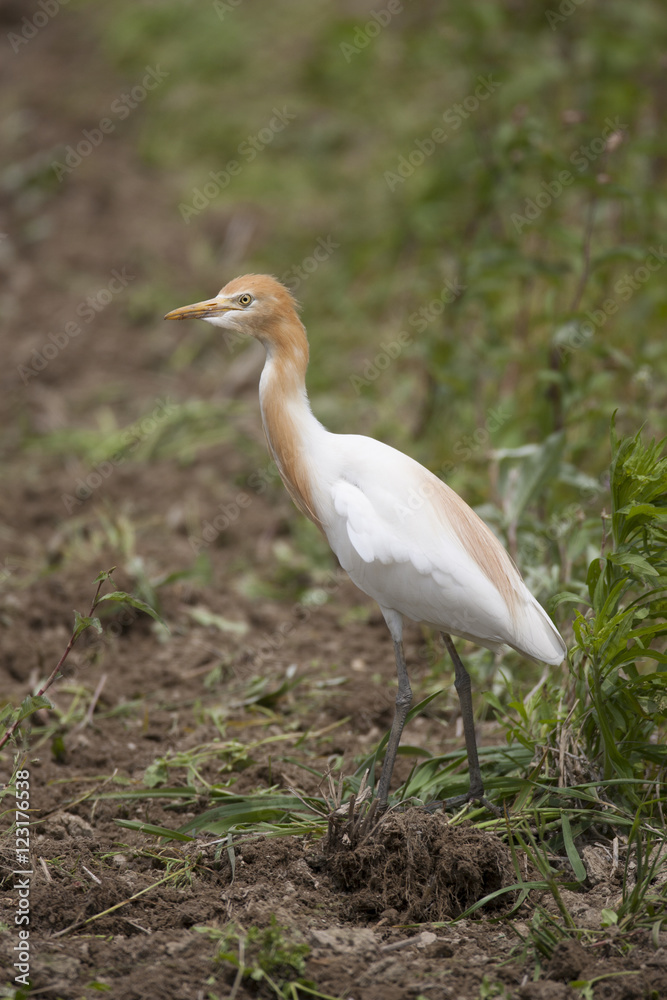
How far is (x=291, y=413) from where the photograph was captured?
3.49m

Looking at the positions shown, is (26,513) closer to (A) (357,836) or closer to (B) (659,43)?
(A) (357,836)

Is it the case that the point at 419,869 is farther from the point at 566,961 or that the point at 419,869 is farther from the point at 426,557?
the point at 426,557

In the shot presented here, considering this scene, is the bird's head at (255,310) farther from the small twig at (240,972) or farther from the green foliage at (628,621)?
the small twig at (240,972)

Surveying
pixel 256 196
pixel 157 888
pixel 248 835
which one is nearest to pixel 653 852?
pixel 248 835

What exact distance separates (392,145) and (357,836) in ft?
28.3

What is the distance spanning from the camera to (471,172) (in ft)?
22.4

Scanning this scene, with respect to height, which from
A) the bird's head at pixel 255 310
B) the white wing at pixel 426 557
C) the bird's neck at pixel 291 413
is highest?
the bird's head at pixel 255 310

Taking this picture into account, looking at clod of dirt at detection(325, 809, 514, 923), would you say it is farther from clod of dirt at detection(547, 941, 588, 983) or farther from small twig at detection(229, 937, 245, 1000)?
small twig at detection(229, 937, 245, 1000)

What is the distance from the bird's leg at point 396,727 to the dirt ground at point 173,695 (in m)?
0.22

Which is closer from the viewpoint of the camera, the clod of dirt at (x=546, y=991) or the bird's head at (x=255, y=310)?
the clod of dirt at (x=546, y=991)

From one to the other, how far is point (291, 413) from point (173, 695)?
166 centimetres

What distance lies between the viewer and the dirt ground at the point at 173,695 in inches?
103

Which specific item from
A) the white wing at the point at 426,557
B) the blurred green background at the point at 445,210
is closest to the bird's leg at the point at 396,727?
the white wing at the point at 426,557

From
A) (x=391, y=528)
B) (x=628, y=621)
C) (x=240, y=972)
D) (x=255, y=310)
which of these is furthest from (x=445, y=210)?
(x=240, y=972)
